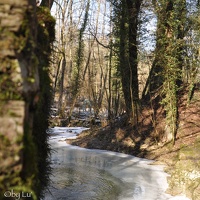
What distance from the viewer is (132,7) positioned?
484 inches

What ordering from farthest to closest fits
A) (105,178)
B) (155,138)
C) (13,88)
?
(155,138), (105,178), (13,88)

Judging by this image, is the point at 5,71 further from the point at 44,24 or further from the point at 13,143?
the point at 44,24

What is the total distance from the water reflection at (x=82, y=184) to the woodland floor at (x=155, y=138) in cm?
193

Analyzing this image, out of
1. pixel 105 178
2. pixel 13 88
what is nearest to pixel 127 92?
pixel 105 178

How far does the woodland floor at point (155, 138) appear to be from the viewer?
9016 mm

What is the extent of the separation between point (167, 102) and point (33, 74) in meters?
8.93

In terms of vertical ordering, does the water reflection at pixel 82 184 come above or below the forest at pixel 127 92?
below

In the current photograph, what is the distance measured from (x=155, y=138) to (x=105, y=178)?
13.9ft

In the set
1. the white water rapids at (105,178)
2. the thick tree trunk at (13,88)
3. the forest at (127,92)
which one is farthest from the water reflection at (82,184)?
the thick tree trunk at (13,88)

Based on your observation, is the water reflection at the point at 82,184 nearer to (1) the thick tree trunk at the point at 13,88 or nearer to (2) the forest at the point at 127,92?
(2) the forest at the point at 127,92

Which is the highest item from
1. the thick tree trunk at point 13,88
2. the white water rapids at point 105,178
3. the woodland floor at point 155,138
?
the thick tree trunk at point 13,88

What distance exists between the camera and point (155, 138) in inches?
426

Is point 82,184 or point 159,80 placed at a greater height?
point 159,80

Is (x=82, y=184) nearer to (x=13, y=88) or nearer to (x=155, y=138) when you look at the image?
(x=13, y=88)
